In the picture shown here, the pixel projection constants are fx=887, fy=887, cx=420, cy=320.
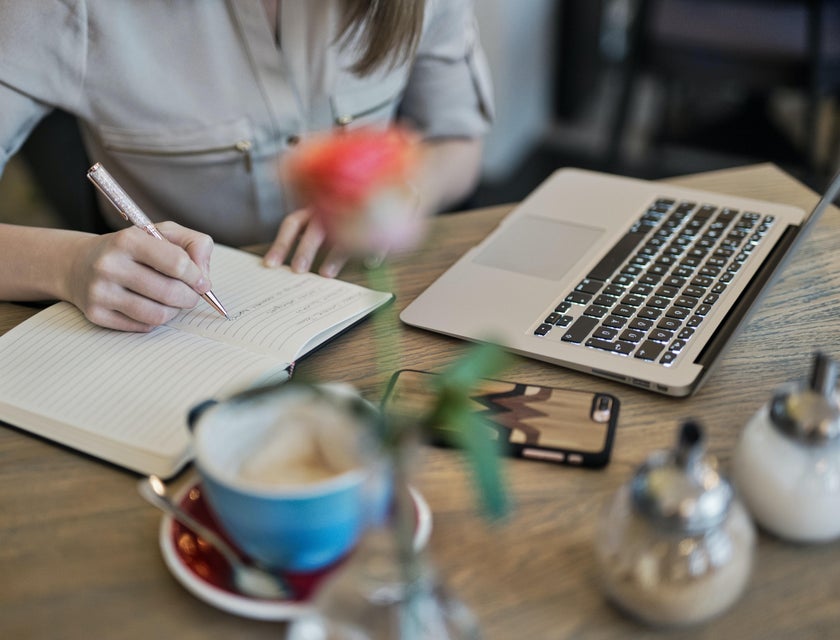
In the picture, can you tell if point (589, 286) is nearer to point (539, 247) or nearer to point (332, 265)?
point (539, 247)

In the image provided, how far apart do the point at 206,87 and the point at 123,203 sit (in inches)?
12.3

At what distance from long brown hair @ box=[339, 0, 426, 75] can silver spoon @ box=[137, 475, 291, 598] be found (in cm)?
57

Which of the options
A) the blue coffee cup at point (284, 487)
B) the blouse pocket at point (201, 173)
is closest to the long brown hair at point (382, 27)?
the blouse pocket at point (201, 173)

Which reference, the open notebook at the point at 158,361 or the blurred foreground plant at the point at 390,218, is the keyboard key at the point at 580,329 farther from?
the blurred foreground plant at the point at 390,218

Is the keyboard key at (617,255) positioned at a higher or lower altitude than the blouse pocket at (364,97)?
lower

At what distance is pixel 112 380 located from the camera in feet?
2.12

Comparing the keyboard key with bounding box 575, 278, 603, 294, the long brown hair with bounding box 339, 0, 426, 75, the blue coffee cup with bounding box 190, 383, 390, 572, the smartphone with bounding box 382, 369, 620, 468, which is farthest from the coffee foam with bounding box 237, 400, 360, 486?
the long brown hair with bounding box 339, 0, 426, 75

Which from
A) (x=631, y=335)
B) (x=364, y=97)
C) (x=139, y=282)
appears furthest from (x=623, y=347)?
(x=364, y=97)

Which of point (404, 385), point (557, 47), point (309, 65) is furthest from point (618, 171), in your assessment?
point (404, 385)

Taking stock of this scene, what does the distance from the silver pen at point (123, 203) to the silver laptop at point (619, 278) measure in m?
0.16

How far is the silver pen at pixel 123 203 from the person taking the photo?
67cm

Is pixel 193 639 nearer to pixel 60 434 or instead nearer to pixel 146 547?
pixel 146 547

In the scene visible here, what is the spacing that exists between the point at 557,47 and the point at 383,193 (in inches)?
96.7

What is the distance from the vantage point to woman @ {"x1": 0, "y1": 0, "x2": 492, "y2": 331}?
2.66 ft
